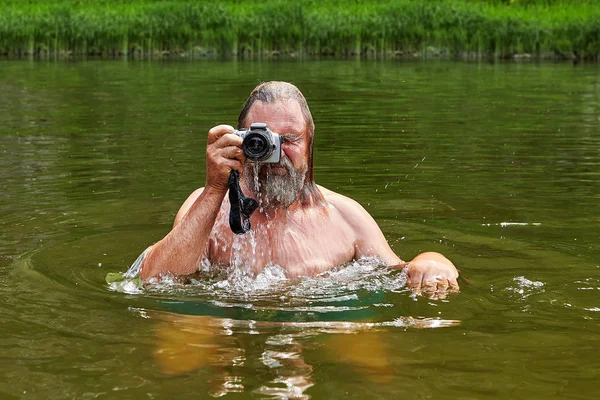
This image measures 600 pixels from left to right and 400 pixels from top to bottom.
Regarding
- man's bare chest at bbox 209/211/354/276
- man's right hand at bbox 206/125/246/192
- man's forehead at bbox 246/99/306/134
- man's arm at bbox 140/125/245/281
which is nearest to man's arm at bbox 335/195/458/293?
man's bare chest at bbox 209/211/354/276

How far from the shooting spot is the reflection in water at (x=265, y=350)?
3.84 metres

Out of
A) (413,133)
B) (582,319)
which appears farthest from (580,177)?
(582,319)

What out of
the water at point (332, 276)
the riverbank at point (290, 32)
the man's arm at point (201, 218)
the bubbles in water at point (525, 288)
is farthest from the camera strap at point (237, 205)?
the riverbank at point (290, 32)

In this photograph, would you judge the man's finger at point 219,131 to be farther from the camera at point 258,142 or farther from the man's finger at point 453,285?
the man's finger at point 453,285

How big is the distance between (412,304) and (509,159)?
5.55m

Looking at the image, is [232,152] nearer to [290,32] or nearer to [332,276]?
[332,276]

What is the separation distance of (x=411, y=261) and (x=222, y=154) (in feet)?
3.93

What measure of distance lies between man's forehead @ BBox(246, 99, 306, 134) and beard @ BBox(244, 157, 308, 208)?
0.15 m

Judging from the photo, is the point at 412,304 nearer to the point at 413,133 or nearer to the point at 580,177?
the point at 580,177

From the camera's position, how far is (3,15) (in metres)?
26.5

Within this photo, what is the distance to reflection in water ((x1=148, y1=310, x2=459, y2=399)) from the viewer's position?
3842mm

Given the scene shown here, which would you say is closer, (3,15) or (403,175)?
(403,175)

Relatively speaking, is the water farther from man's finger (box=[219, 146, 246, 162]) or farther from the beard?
man's finger (box=[219, 146, 246, 162])

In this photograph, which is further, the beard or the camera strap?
the beard
